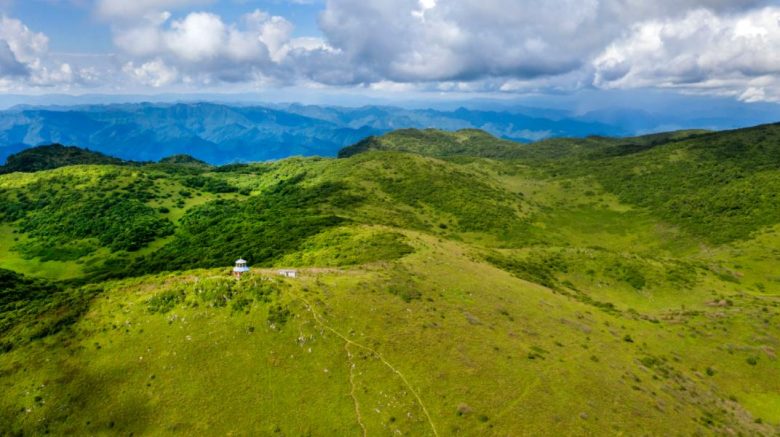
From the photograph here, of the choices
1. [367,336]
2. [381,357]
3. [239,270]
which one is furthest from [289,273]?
[381,357]

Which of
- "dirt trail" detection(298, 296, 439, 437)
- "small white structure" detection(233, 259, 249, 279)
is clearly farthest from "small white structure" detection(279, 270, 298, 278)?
"dirt trail" detection(298, 296, 439, 437)

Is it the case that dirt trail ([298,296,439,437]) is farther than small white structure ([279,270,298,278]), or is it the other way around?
small white structure ([279,270,298,278])

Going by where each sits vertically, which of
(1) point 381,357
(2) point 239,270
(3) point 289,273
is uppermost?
(2) point 239,270

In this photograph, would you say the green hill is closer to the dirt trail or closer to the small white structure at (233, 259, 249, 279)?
the dirt trail

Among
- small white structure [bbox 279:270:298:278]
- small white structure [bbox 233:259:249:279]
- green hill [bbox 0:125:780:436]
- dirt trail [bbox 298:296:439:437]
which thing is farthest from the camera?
small white structure [bbox 279:270:298:278]

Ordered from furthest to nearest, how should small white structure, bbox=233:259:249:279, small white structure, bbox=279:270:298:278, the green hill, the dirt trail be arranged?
small white structure, bbox=279:270:298:278, small white structure, bbox=233:259:249:279, the dirt trail, the green hill

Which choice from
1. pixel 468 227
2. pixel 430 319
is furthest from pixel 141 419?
pixel 468 227

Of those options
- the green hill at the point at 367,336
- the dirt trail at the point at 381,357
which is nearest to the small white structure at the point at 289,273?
the green hill at the point at 367,336

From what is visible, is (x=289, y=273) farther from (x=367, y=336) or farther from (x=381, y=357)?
(x=381, y=357)

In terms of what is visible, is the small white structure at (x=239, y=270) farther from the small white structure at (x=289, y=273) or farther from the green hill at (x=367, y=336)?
the small white structure at (x=289, y=273)

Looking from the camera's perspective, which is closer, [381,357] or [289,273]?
[381,357]

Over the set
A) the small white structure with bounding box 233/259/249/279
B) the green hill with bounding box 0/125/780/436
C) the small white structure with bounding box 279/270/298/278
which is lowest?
the green hill with bounding box 0/125/780/436

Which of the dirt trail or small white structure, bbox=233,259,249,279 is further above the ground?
small white structure, bbox=233,259,249,279
